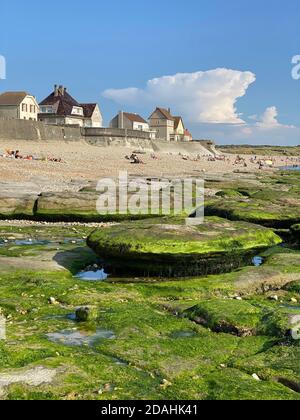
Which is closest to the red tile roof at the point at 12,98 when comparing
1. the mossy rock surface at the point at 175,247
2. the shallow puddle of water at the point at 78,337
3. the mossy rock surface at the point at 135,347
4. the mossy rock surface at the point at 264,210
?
the mossy rock surface at the point at 264,210

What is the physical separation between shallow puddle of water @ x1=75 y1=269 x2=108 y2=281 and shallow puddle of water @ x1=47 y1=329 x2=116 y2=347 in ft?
13.2

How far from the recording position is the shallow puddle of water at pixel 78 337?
7391 millimetres

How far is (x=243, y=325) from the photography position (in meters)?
8.02

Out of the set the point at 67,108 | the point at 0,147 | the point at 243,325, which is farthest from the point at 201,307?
the point at 67,108

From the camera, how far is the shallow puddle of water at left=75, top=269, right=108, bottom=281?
471 inches

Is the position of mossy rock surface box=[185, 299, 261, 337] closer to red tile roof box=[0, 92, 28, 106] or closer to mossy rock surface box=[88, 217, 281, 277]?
mossy rock surface box=[88, 217, 281, 277]

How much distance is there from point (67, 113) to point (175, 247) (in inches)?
3293

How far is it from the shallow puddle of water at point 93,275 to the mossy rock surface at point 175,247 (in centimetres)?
45

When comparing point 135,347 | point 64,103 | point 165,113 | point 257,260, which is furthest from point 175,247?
point 165,113

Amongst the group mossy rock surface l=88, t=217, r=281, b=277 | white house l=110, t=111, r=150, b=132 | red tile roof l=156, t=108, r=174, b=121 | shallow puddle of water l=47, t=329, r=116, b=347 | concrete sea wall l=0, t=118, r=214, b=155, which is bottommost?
shallow puddle of water l=47, t=329, r=116, b=347

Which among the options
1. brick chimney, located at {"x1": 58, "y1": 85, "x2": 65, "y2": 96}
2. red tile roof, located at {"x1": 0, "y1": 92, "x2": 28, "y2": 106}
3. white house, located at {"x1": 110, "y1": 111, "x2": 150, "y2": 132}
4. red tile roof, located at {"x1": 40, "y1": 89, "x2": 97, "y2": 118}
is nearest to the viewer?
red tile roof, located at {"x1": 0, "y1": 92, "x2": 28, "y2": 106}

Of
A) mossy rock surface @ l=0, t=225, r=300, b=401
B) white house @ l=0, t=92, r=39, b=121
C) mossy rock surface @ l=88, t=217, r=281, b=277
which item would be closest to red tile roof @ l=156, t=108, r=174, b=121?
white house @ l=0, t=92, r=39, b=121

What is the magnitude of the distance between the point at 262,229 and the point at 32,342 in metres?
7.98
